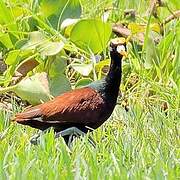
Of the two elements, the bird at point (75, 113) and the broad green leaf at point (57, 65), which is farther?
the broad green leaf at point (57, 65)

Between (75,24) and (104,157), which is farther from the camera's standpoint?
(75,24)

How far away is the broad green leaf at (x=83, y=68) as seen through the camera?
3570 millimetres

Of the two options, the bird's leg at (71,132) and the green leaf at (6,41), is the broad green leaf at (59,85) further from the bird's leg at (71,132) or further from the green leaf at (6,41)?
the bird's leg at (71,132)

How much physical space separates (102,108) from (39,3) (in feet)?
3.06

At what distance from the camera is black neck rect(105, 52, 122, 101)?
3137 mm

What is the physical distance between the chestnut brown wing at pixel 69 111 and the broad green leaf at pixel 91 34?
1.85 feet

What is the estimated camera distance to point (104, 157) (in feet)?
8.07

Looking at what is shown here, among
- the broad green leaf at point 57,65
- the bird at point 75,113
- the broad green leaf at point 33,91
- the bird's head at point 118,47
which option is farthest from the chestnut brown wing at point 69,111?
the broad green leaf at point 57,65

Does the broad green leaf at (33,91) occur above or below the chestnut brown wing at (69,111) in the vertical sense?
below

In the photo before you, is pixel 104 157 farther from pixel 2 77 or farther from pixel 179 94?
pixel 2 77

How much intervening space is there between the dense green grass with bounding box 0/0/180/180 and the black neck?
0.12m

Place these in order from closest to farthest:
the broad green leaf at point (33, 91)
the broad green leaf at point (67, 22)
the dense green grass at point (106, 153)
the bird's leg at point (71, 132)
Answer: the dense green grass at point (106, 153), the bird's leg at point (71, 132), the broad green leaf at point (33, 91), the broad green leaf at point (67, 22)

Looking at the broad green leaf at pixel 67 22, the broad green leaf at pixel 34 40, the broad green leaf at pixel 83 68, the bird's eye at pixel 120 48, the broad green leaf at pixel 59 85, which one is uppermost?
the bird's eye at pixel 120 48

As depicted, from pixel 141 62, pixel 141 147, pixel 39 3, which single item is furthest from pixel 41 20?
pixel 141 147
